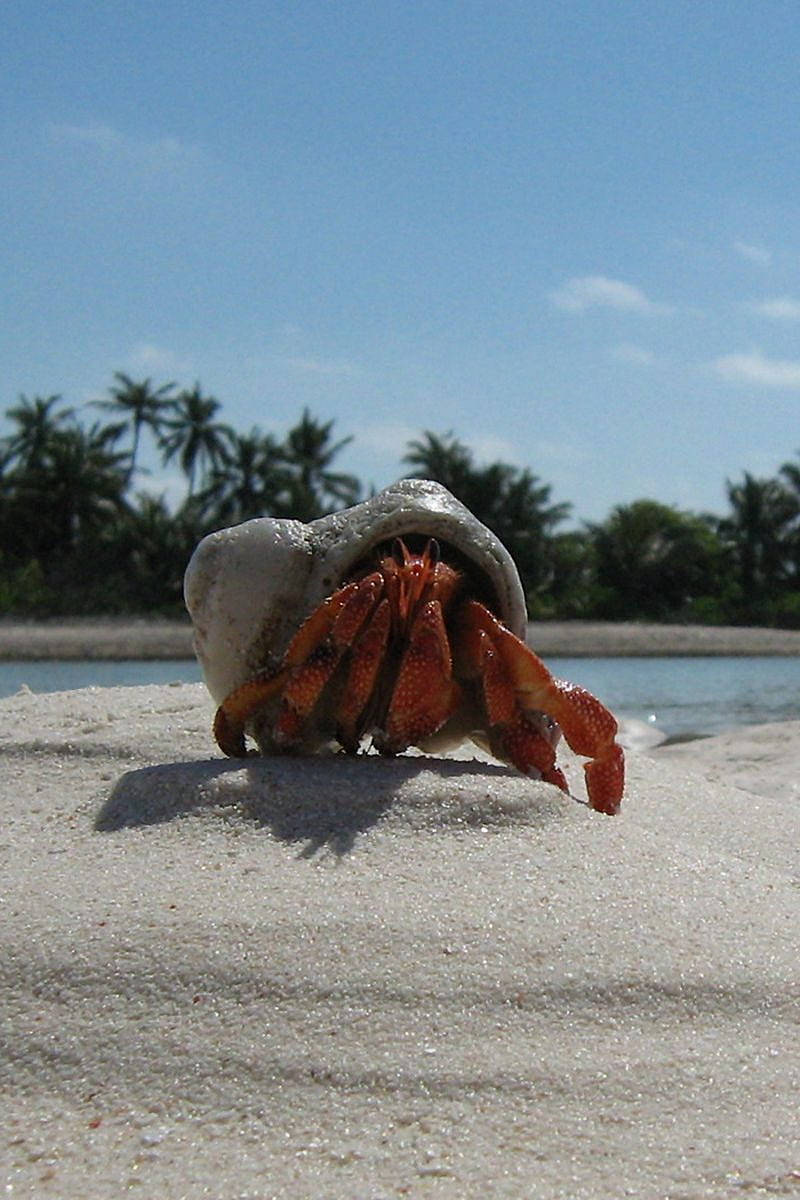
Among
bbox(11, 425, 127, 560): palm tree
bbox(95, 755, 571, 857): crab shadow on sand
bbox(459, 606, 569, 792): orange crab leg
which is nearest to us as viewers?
bbox(95, 755, 571, 857): crab shadow on sand

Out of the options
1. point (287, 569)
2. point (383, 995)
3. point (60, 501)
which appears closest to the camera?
point (383, 995)

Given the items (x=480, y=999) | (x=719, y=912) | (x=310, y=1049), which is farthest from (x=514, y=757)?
(x=310, y=1049)

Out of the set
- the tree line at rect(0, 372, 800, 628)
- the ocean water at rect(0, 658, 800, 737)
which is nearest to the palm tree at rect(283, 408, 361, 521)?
the tree line at rect(0, 372, 800, 628)

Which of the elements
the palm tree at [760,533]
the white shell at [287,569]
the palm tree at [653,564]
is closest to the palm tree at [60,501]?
the palm tree at [653,564]

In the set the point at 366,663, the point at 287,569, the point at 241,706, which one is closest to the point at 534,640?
the point at 287,569

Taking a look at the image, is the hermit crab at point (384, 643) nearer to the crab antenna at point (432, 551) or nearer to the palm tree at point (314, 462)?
the crab antenna at point (432, 551)

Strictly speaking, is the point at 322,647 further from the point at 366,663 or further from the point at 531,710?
the point at 531,710

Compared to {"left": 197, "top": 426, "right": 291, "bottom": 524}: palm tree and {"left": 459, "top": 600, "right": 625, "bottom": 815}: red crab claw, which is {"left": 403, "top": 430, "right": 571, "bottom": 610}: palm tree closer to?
{"left": 197, "top": 426, "right": 291, "bottom": 524}: palm tree
